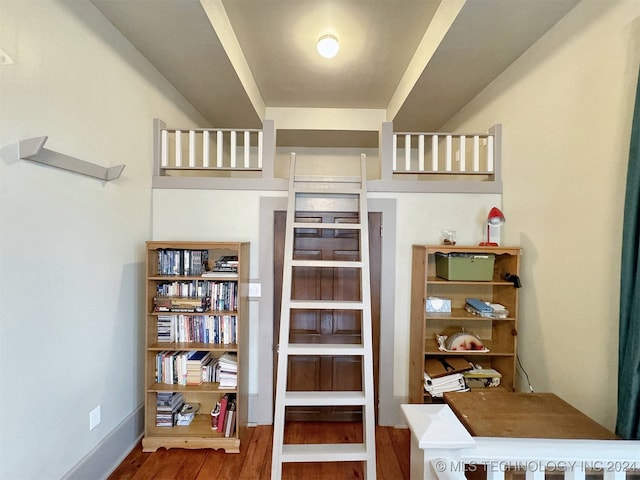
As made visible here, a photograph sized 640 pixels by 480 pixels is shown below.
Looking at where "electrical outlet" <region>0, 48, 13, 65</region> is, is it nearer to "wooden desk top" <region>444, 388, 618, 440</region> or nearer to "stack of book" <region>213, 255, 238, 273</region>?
"stack of book" <region>213, 255, 238, 273</region>

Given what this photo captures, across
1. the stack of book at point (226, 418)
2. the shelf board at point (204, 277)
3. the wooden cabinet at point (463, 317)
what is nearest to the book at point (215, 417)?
the stack of book at point (226, 418)

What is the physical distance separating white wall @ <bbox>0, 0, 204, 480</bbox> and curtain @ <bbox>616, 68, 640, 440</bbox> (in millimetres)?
2722

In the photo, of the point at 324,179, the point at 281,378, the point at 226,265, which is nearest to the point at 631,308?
the point at 281,378

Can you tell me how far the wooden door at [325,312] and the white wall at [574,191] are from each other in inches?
43.0

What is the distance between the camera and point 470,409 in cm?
156

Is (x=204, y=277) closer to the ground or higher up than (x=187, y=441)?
higher up

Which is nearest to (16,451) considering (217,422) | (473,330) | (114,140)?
(217,422)

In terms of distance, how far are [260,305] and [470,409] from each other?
5.25 ft

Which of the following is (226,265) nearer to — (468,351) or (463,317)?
(463,317)

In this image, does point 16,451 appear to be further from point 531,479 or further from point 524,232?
point 524,232

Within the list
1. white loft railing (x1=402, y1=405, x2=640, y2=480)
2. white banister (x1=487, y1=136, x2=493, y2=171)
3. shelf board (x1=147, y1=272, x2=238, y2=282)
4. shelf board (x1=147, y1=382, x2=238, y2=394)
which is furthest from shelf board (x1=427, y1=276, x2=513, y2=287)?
shelf board (x1=147, y1=382, x2=238, y2=394)

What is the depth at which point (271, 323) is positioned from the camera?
2453 mm

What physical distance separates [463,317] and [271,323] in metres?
1.47

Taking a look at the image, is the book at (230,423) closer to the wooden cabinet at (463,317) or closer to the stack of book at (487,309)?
the wooden cabinet at (463,317)
